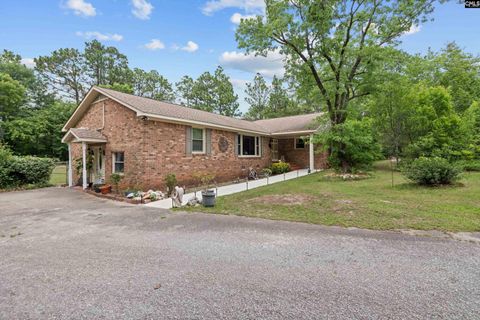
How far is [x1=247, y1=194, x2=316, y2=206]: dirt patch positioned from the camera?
783cm

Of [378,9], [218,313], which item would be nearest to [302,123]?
[378,9]

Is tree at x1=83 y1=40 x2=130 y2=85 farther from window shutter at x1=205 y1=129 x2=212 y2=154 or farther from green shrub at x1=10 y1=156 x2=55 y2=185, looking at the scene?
window shutter at x1=205 y1=129 x2=212 y2=154

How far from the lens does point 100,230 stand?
549cm

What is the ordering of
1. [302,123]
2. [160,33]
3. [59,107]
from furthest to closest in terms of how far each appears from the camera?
[59,107]
[302,123]
[160,33]

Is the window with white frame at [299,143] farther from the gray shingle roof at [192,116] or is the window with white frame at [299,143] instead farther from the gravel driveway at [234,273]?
the gravel driveway at [234,273]

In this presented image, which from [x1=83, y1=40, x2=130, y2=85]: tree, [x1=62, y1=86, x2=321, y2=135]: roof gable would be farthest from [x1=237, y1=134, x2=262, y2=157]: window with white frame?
[x1=83, y1=40, x2=130, y2=85]: tree

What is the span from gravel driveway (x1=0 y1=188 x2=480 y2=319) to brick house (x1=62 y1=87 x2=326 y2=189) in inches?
197

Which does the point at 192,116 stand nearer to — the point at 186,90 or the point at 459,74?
the point at 459,74

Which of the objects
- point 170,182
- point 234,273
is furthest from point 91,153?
point 234,273

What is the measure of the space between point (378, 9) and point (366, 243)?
14736mm

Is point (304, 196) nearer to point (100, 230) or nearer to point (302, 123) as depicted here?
point (100, 230)

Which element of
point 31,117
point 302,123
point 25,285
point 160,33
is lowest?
point 25,285

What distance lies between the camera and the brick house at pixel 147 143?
1003 centimetres

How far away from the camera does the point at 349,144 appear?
1347cm
